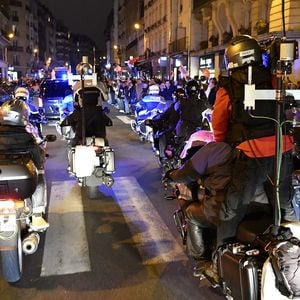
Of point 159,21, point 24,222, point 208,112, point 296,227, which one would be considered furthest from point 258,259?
point 159,21

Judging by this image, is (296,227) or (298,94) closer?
(296,227)

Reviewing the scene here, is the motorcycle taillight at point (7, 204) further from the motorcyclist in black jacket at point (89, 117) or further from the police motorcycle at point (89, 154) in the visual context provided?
the motorcyclist in black jacket at point (89, 117)

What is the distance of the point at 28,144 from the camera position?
5.94 m

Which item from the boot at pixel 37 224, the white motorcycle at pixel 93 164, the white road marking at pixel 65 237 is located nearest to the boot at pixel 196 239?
the white road marking at pixel 65 237

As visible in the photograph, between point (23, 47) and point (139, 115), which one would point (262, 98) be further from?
point (23, 47)

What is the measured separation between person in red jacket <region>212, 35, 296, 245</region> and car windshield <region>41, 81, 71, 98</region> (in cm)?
1836

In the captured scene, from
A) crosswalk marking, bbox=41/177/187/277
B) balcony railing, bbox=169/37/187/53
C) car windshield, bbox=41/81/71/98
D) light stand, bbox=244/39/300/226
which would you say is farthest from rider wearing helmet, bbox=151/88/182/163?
balcony railing, bbox=169/37/187/53

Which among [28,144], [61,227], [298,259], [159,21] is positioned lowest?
[61,227]

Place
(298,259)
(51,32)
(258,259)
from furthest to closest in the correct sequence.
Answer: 1. (51,32)
2. (258,259)
3. (298,259)

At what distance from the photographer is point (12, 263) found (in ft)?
16.3

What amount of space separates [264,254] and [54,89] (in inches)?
783

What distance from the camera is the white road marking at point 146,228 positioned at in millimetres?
5906

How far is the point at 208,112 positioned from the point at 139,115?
257 inches

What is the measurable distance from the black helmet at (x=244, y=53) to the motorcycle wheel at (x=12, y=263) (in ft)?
8.43
